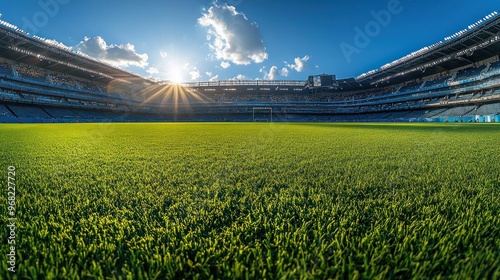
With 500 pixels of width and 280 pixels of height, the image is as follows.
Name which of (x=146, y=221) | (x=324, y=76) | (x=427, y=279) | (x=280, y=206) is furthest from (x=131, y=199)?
(x=324, y=76)

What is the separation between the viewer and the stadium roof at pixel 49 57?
94.5 feet

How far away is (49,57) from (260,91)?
143 ft

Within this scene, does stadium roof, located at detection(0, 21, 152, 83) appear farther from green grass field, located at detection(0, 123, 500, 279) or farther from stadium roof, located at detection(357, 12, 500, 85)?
stadium roof, located at detection(357, 12, 500, 85)

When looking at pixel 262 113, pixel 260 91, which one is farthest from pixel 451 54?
pixel 260 91

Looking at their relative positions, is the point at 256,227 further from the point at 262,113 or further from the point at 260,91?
the point at 260,91

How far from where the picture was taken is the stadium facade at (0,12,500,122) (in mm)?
31192

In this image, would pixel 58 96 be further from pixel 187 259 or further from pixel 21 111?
pixel 187 259

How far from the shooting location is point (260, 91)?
5969 cm

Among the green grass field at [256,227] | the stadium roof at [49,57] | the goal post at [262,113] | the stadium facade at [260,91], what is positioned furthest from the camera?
the goal post at [262,113]

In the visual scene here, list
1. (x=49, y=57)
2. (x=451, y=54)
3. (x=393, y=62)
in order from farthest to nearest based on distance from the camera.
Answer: (x=393, y=62)
(x=49, y=57)
(x=451, y=54)

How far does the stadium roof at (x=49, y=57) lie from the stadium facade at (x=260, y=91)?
13 centimetres

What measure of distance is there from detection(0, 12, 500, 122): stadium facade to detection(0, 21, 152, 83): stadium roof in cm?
13

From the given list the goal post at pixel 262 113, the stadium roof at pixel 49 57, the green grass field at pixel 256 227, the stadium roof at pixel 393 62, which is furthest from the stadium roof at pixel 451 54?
the stadium roof at pixel 49 57

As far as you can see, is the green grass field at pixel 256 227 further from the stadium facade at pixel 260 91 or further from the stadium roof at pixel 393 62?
the stadium roof at pixel 393 62
